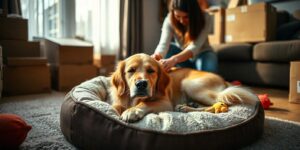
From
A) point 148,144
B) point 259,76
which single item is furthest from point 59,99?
point 259,76

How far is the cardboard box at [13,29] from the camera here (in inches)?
103

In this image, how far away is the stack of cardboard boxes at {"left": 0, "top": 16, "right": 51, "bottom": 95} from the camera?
101 inches

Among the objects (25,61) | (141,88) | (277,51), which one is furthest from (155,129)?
(277,51)

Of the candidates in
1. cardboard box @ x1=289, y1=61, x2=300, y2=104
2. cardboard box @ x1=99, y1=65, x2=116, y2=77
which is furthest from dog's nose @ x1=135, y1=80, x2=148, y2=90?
cardboard box @ x1=99, y1=65, x2=116, y2=77

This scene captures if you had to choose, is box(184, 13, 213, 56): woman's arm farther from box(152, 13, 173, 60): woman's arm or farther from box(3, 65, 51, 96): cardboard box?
box(3, 65, 51, 96): cardboard box

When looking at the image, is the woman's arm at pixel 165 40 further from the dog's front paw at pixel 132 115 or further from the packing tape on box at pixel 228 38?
the packing tape on box at pixel 228 38

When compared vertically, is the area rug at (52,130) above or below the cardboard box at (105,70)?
below

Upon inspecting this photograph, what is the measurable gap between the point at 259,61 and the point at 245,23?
0.54 m

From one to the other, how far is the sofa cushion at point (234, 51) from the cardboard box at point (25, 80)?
2102 millimetres

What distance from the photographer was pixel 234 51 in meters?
3.34

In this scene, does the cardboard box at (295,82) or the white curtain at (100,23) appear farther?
the white curtain at (100,23)

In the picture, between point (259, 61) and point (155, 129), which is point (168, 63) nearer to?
point (155, 129)

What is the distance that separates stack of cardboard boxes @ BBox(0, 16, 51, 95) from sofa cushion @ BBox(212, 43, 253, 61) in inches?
82.8

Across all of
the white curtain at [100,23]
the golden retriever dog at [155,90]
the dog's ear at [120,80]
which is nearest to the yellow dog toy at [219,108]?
the golden retriever dog at [155,90]
